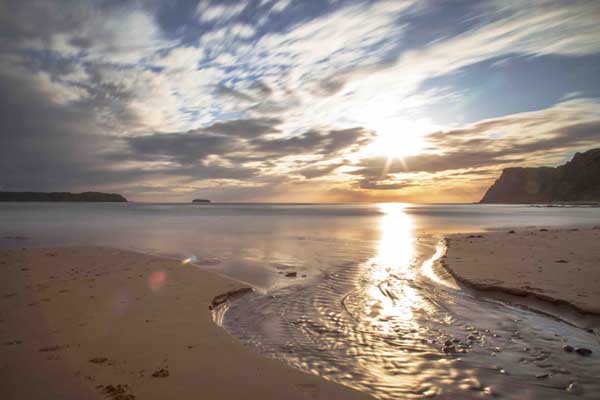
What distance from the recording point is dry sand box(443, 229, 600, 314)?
9.55 m

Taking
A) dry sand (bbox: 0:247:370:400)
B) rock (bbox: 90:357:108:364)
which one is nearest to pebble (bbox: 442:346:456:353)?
dry sand (bbox: 0:247:370:400)

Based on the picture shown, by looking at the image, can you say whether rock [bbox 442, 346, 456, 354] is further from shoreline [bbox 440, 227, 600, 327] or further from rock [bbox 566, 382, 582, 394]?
shoreline [bbox 440, 227, 600, 327]

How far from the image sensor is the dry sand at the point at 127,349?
4867mm

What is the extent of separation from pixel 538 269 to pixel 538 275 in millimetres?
1267

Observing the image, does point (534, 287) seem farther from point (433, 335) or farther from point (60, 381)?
point (60, 381)

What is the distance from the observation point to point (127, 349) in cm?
608

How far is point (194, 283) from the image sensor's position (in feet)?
38.4

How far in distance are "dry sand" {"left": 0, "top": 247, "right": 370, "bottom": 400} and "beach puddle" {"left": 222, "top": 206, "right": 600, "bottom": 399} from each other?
0.76m

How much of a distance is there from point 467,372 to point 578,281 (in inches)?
334

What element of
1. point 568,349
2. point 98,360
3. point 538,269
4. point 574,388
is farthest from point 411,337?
point 538,269

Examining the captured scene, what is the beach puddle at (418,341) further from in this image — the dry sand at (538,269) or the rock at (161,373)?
the rock at (161,373)

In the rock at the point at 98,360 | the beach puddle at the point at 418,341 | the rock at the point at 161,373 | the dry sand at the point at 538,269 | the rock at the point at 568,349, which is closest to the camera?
the rock at the point at 161,373

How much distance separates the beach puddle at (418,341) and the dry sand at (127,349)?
76 centimetres

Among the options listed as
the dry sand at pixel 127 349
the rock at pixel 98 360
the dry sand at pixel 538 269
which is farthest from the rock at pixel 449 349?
the rock at pixel 98 360
